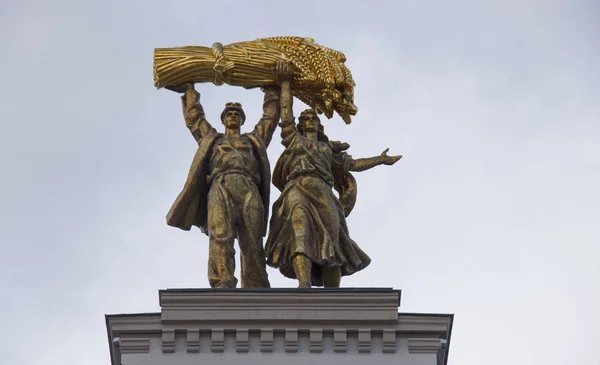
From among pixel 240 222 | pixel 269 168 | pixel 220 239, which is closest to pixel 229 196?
pixel 240 222

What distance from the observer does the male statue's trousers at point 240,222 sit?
95.6ft

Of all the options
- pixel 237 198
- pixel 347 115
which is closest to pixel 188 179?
pixel 237 198

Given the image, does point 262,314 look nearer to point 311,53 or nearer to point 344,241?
point 344,241

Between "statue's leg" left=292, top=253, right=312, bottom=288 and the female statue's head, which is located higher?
the female statue's head

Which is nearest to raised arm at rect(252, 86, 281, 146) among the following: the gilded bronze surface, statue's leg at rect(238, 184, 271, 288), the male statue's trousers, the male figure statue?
the male figure statue

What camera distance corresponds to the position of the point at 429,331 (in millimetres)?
27656

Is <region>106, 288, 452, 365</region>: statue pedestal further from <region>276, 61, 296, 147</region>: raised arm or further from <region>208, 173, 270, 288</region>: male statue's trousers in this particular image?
<region>276, 61, 296, 147</region>: raised arm

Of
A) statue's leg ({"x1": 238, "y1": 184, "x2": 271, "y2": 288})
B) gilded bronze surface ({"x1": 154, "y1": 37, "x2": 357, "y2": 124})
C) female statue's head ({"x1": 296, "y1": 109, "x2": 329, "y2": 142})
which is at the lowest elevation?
statue's leg ({"x1": 238, "y1": 184, "x2": 271, "y2": 288})

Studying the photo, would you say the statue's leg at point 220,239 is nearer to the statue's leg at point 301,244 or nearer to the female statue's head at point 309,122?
the statue's leg at point 301,244

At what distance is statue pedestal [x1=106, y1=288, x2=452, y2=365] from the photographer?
2747cm

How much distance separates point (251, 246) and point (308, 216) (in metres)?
0.84

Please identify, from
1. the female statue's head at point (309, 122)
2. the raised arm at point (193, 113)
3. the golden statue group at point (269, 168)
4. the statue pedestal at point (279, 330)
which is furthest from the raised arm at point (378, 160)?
the statue pedestal at point (279, 330)

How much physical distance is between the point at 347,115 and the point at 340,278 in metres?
2.68

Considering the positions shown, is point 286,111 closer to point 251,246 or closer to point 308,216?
point 308,216
